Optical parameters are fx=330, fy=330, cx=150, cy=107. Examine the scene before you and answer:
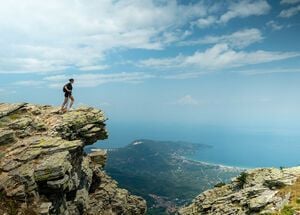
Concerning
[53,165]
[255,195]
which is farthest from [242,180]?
[53,165]

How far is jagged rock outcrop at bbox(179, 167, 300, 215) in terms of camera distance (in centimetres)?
3784

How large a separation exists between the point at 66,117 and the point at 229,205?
2773cm

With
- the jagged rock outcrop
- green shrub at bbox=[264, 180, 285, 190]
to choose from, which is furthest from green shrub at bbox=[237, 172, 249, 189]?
green shrub at bbox=[264, 180, 285, 190]

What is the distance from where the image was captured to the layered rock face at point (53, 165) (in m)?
36.1

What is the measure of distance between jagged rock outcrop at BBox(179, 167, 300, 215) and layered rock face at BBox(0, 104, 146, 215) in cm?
1545

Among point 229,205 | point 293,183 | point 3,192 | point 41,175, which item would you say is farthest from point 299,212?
point 3,192

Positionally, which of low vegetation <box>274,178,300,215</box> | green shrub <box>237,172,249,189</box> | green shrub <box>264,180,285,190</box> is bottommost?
green shrub <box>237,172,249,189</box>

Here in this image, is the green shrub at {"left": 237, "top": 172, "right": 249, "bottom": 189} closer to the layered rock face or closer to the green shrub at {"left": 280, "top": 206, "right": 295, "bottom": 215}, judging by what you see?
the layered rock face

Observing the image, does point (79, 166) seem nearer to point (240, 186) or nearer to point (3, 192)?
point (3, 192)

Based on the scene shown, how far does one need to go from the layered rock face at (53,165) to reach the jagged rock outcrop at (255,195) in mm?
15455

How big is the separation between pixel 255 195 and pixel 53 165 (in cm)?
2595

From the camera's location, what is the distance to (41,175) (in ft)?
123

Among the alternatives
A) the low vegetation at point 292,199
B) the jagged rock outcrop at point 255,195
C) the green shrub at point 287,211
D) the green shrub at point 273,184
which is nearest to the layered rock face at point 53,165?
the jagged rock outcrop at point 255,195

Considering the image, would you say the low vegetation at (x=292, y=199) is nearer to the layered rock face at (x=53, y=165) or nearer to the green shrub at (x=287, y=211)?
the green shrub at (x=287, y=211)
